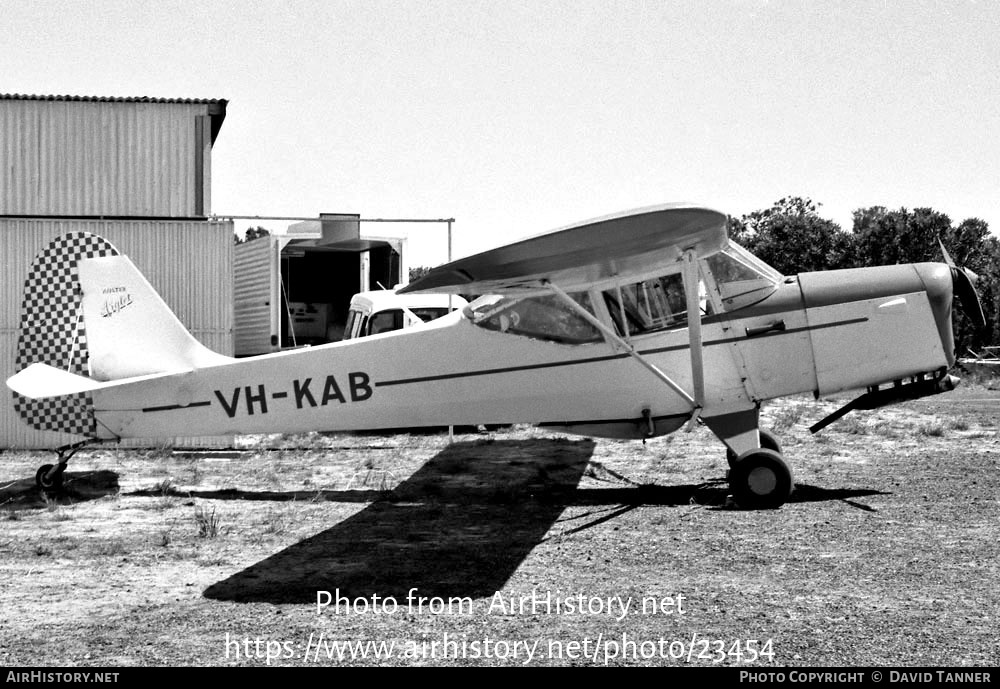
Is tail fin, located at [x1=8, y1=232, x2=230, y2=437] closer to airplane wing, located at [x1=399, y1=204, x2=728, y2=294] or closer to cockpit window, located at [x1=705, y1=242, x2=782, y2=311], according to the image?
airplane wing, located at [x1=399, y1=204, x2=728, y2=294]

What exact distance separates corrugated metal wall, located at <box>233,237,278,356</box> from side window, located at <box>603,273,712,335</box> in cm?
811

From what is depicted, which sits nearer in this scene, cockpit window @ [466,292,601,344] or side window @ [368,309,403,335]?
cockpit window @ [466,292,601,344]

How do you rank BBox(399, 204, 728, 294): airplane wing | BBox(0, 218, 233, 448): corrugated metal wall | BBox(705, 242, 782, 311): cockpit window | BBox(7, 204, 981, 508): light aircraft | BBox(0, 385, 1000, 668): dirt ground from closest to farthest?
BBox(0, 385, 1000, 668): dirt ground
BBox(399, 204, 728, 294): airplane wing
BBox(7, 204, 981, 508): light aircraft
BBox(705, 242, 782, 311): cockpit window
BBox(0, 218, 233, 448): corrugated metal wall

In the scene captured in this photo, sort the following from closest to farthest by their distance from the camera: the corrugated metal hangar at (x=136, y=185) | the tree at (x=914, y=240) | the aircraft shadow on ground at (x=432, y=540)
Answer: the aircraft shadow on ground at (x=432, y=540) → the corrugated metal hangar at (x=136, y=185) → the tree at (x=914, y=240)

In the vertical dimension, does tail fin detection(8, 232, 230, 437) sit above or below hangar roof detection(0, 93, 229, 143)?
below

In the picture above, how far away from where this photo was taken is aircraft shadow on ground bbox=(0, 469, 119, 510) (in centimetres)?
904

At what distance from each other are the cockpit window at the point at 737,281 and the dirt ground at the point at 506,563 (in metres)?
1.81

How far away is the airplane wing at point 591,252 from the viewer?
6770 millimetres

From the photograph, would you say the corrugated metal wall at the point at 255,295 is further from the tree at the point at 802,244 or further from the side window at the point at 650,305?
the tree at the point at 802,244

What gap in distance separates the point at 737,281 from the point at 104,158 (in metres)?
9.42

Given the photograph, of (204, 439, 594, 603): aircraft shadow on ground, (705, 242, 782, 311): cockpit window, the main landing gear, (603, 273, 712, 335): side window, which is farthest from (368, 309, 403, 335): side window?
the main landing gear

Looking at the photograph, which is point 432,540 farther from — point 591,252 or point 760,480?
point 760,480

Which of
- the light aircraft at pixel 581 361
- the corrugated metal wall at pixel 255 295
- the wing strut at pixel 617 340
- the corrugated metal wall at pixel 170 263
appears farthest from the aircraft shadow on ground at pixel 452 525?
the corrugated metal wall at pixel 255 295

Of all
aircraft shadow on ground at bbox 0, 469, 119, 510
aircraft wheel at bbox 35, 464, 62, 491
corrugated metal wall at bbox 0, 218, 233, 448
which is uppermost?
corrugated metal wall at bbox 0, 218, 233, 448
